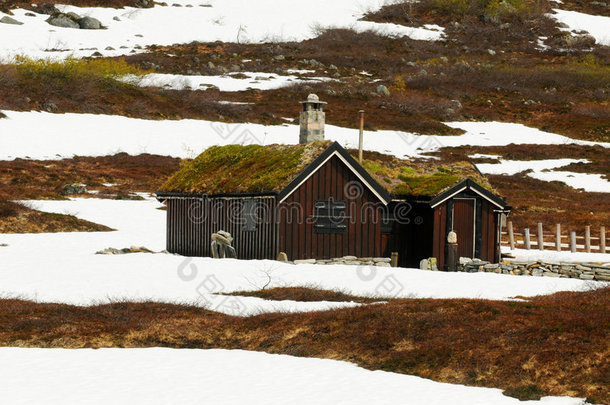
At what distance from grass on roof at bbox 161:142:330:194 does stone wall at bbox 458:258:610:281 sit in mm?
7837

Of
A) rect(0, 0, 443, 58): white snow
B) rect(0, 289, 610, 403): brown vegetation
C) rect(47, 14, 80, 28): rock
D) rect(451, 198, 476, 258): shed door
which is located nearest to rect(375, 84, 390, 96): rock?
rect(0, 0, 443, 58): white snow

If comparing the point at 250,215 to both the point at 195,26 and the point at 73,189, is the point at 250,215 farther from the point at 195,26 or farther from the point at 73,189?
the point at 195,26

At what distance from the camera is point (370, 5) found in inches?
5822

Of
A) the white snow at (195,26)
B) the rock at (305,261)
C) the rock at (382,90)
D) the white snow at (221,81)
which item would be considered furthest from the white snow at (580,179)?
the white snow at (195,26)

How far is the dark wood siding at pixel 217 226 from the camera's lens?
3108 cm

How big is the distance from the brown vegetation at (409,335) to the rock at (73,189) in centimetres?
3629

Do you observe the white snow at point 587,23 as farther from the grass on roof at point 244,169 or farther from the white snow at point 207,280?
the white snow at point 207,280

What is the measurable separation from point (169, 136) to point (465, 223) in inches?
1949

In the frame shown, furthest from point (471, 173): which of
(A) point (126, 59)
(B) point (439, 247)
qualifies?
(A) point (126, 59)

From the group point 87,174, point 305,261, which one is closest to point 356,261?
point 305,261

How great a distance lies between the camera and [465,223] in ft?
110

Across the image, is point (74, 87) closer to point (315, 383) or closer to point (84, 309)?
point (84, 309)

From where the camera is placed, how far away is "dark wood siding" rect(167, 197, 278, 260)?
1224 inches

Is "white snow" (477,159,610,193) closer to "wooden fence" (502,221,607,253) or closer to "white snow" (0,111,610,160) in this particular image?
"white snow" (0,111,610,160)
